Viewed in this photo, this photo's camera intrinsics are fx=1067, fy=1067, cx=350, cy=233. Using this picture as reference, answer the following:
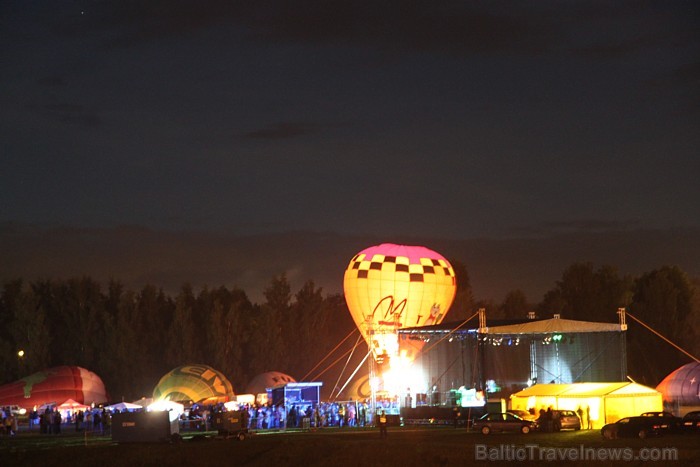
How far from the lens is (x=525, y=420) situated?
34.2 m

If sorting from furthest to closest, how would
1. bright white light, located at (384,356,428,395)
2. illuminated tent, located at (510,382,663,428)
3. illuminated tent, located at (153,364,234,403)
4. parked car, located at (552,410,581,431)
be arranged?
illuminated tent, located at (153,364,234,403), bright white light, located at (384,356,428,395), illuminated tent, located at (510,382,663,428), parked car, located at (552,410,581,431)

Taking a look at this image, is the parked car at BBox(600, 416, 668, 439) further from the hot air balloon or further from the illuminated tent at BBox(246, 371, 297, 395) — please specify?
the illuminated tent at BBox(246, 371, 297, 395)

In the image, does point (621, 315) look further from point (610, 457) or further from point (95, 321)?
point (95, 321)

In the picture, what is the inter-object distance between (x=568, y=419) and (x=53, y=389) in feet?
106

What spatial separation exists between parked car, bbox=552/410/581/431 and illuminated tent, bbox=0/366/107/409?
1232 inches

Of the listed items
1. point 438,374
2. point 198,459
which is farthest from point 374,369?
point 198,459

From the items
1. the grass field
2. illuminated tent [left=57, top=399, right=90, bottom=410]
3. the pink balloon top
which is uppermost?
the pink balloon top

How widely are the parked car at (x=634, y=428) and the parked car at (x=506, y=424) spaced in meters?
3.28

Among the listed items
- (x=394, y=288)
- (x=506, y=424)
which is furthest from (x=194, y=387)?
(x=506, y=424)

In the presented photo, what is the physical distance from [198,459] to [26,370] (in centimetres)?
4412

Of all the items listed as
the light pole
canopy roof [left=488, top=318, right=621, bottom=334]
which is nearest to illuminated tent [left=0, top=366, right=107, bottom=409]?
→ the light pole

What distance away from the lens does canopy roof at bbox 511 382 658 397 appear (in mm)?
35469

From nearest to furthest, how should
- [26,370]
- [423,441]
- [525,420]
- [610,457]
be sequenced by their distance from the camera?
Answer: [610,457] < [423,441] < [525,420] < [26,370]

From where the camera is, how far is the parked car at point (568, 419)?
3469cm
